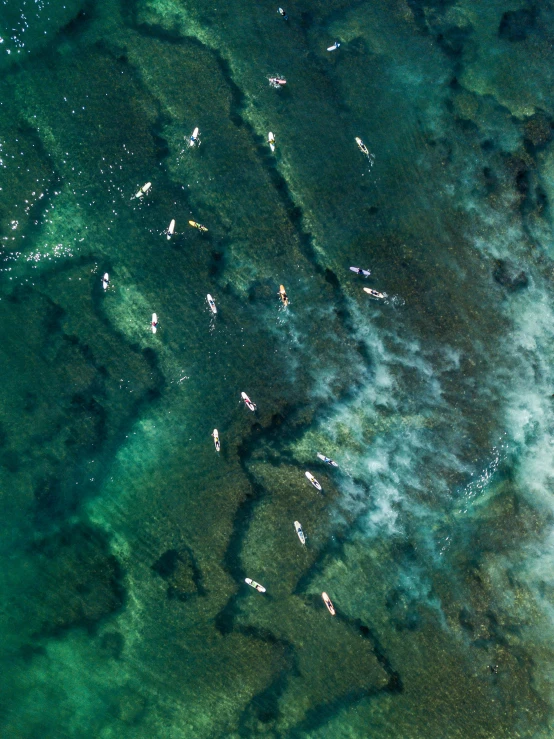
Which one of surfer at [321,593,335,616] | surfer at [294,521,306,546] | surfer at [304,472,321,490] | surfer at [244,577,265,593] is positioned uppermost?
surfer at [304,472,321,490]

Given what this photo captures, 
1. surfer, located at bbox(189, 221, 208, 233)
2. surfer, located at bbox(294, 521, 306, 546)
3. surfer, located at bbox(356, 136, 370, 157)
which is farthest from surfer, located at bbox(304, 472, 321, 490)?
surfer, located at bbox(356, 136, 370, 157)

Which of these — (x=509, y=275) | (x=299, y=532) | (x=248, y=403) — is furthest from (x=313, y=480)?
(x=509, y=275)

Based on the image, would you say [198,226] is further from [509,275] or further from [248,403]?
[509,275]

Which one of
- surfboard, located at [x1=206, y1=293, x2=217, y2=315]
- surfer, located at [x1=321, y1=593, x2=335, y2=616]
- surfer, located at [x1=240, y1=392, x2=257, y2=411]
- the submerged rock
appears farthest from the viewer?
the submerged rock

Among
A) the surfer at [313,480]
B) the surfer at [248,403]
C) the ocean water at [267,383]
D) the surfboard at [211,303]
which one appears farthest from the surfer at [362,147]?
the surfer at [313,480]

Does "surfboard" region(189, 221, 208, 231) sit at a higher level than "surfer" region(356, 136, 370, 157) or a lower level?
higher

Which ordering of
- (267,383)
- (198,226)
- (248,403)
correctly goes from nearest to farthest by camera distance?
(248,403) < (267,383) < (198,226)

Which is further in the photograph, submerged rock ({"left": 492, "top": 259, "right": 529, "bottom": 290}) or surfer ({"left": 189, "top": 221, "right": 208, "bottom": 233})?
submerged rock ({"left": 492, "top": 259, "right": 529, "bottom": 290})

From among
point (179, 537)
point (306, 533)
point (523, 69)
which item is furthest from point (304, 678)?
point (523, 69)

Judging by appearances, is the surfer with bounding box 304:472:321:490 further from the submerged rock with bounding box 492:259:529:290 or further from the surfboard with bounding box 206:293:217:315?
the submerged rock with bounding box 492:259:529:290

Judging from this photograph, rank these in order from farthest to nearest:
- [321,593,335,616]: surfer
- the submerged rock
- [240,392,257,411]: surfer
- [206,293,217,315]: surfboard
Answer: the submerged rock → [206,293,217,315]: surfboard → [240,392,257,411]: surfer → [321,593,335,616]: surfer
